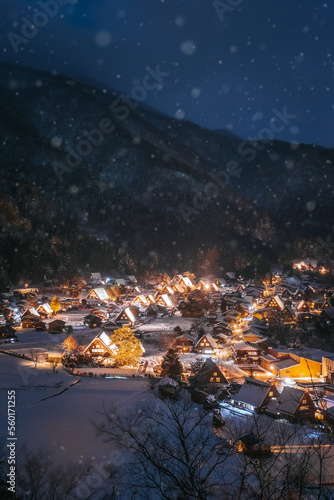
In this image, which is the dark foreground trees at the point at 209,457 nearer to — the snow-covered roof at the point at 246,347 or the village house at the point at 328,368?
the village house at the point at 328,368

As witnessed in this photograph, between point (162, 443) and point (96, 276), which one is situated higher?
point (162, 443)

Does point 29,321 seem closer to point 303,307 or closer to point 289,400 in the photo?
point 289,400

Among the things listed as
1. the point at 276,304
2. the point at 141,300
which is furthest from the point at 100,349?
the point at 276,304

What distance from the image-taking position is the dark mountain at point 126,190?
44.2 m

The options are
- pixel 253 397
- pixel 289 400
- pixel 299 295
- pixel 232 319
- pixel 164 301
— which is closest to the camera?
pixel 289 400

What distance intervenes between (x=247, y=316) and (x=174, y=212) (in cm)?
4248

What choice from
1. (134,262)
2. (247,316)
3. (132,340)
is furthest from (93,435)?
(134,262)

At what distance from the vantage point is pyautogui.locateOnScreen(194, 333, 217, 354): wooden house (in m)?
17.6

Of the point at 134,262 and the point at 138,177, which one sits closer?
the point at 134,262

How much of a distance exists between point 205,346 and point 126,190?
5809 cm

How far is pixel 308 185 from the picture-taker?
90562 mm

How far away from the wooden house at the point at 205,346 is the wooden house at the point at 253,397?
248 inches

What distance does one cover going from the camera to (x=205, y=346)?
58.1 feet

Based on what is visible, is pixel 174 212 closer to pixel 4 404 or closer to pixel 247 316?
pixel 247 316
